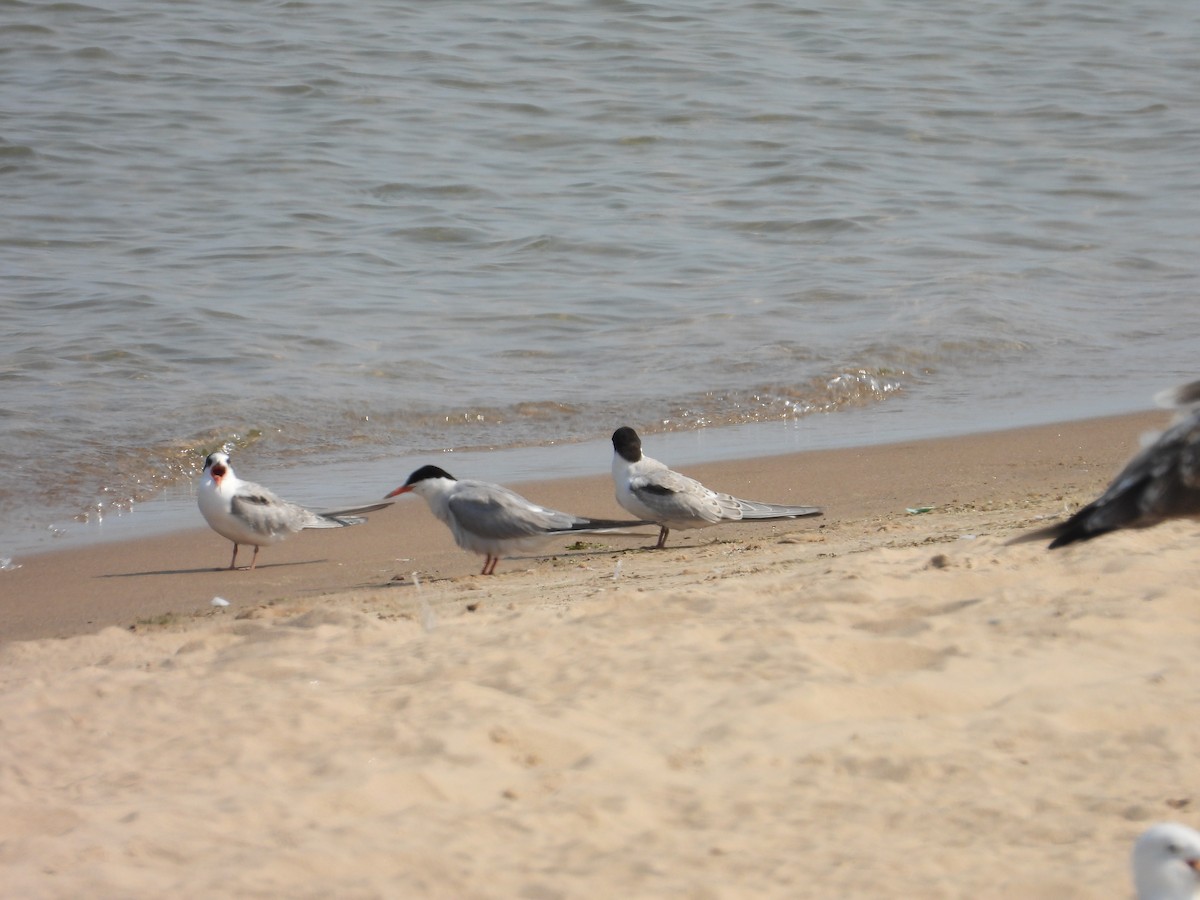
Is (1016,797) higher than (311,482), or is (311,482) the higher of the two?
(1016,797)

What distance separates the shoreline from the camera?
682cm

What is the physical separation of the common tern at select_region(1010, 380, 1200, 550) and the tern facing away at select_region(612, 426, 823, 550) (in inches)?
119

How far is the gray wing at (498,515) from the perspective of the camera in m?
7.27

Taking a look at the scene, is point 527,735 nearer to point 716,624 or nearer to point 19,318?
point 716,624

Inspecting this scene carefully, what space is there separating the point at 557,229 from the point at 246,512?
8077mm

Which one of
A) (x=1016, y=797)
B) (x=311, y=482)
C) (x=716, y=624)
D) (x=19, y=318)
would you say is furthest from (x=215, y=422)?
(x=1016, y=797)

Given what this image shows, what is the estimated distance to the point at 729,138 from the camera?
18.5m

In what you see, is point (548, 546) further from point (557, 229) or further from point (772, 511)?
point (557, 229)

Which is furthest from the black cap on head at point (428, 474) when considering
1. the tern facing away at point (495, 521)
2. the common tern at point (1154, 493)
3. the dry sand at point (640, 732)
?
the common tern at point (1154, 493)

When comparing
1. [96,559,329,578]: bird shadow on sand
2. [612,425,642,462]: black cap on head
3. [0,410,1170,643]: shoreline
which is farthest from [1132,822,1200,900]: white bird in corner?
[96,559,329,578]: bird shadow on sand

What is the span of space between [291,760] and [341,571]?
3385 mm

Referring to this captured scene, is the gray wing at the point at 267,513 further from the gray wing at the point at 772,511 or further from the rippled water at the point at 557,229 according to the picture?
the gray wing at the point at 772,511

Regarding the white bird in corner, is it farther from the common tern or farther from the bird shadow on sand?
the bird shadow on sand

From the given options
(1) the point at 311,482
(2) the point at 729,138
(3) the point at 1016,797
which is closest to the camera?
(3) the point at 1016,797
